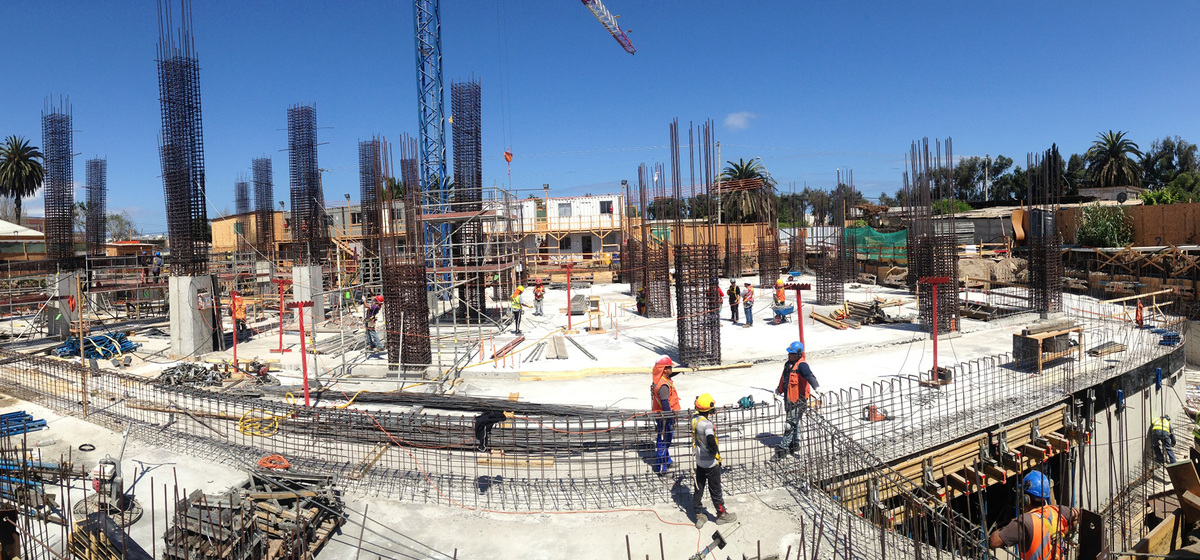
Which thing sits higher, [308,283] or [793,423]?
[308,283]

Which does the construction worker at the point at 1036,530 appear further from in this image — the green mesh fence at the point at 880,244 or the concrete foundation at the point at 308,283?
the green mesh fence at the point at 880,244

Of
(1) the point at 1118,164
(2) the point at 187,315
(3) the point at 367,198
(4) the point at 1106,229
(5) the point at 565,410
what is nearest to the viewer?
(5) the point at 565,410

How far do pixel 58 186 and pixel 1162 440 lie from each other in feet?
103

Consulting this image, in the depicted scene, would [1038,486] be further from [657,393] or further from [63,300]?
[63,300]

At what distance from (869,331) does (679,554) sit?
44.5 ft

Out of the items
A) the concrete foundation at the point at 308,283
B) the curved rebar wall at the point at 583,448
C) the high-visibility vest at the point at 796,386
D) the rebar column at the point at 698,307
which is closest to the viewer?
the curved rebar wall at the point at 583,448

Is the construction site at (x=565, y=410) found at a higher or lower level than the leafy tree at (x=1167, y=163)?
lower

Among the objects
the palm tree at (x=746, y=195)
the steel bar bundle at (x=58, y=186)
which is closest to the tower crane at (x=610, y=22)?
the palm tree at (x=746, y=195)

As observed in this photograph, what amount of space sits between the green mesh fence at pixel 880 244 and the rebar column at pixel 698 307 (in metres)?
20.7

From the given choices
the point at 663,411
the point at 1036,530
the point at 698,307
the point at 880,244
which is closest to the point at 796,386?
the point at 663,411

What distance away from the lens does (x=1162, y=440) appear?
11828 millimetres

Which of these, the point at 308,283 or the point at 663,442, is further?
the point at 308,283

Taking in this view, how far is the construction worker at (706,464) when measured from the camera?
6.45 m

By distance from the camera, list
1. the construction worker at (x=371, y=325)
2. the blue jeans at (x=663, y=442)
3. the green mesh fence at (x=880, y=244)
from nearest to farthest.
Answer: the blue jeans at (x=663, y=442) < the construction worker at (x=371, y=325) < the green mesh fence at (x=880, y=244)
